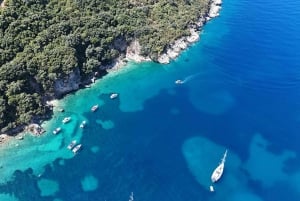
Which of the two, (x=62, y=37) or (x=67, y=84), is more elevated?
(x=62, y=37)

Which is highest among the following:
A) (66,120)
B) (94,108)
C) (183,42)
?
(183,42)

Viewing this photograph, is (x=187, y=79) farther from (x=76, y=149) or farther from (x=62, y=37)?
(x=76, y=149)

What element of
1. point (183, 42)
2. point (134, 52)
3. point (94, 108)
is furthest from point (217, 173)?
point (183, 42)

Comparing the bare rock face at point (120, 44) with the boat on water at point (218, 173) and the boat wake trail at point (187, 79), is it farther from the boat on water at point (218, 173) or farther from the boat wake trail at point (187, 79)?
the boat on water at point (218, 173)

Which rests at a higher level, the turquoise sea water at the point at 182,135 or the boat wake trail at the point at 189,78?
the boat wake trail at the point at 189,78

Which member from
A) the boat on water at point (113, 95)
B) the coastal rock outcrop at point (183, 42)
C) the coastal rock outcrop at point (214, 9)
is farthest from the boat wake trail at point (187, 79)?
the coastal rock outcrop at point (214, 9)

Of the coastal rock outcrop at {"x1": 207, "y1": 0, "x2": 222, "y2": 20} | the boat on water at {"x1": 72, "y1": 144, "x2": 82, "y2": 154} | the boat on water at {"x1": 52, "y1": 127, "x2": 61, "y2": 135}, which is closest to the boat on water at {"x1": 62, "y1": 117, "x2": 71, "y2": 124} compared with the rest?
the boat on water at {"x1": 52, "y1": 127, "x2": 61, "y2": 135}

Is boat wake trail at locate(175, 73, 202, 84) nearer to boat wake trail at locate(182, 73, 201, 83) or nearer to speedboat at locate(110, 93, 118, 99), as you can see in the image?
boat wake trail at locate(182, 73, 201, 83)
